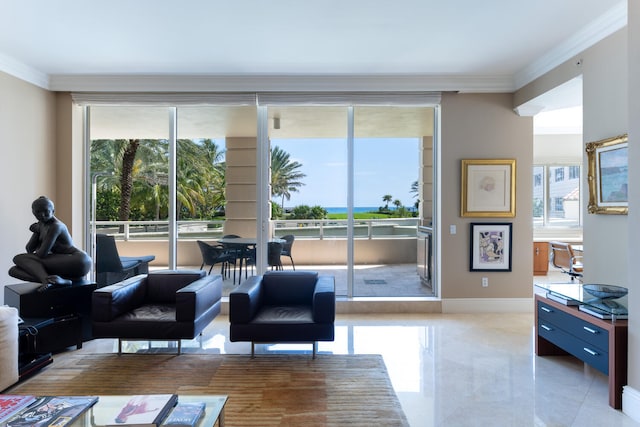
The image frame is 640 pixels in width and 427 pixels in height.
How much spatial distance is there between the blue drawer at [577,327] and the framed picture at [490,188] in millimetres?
1543

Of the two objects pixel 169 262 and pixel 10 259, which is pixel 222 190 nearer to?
pixel 169 262

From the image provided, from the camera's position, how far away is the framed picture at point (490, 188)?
14.9ft

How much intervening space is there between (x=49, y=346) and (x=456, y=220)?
4.43 m

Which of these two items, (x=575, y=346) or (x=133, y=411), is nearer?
(x=133, y=411)

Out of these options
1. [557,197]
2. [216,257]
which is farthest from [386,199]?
[557,197]

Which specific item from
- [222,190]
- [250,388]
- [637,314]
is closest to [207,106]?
[222,190]

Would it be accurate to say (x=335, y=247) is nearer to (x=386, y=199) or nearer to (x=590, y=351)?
(x=386, y=199)

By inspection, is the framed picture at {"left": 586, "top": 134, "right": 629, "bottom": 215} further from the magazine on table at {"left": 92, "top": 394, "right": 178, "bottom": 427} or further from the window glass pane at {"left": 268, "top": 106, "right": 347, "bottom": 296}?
the magazine on table at {"left": 92, "top": 394, "right": 178, "bottom": 427}

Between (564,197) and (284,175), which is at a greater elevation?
(284,175)

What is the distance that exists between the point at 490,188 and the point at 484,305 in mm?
1473

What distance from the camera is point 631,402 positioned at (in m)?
2.31

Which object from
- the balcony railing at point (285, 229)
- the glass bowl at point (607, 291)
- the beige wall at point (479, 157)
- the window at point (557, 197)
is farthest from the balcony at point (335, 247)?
the window at point (557, 197)

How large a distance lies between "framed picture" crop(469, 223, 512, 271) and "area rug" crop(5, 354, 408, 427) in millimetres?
2148

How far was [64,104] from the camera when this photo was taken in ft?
14.8
